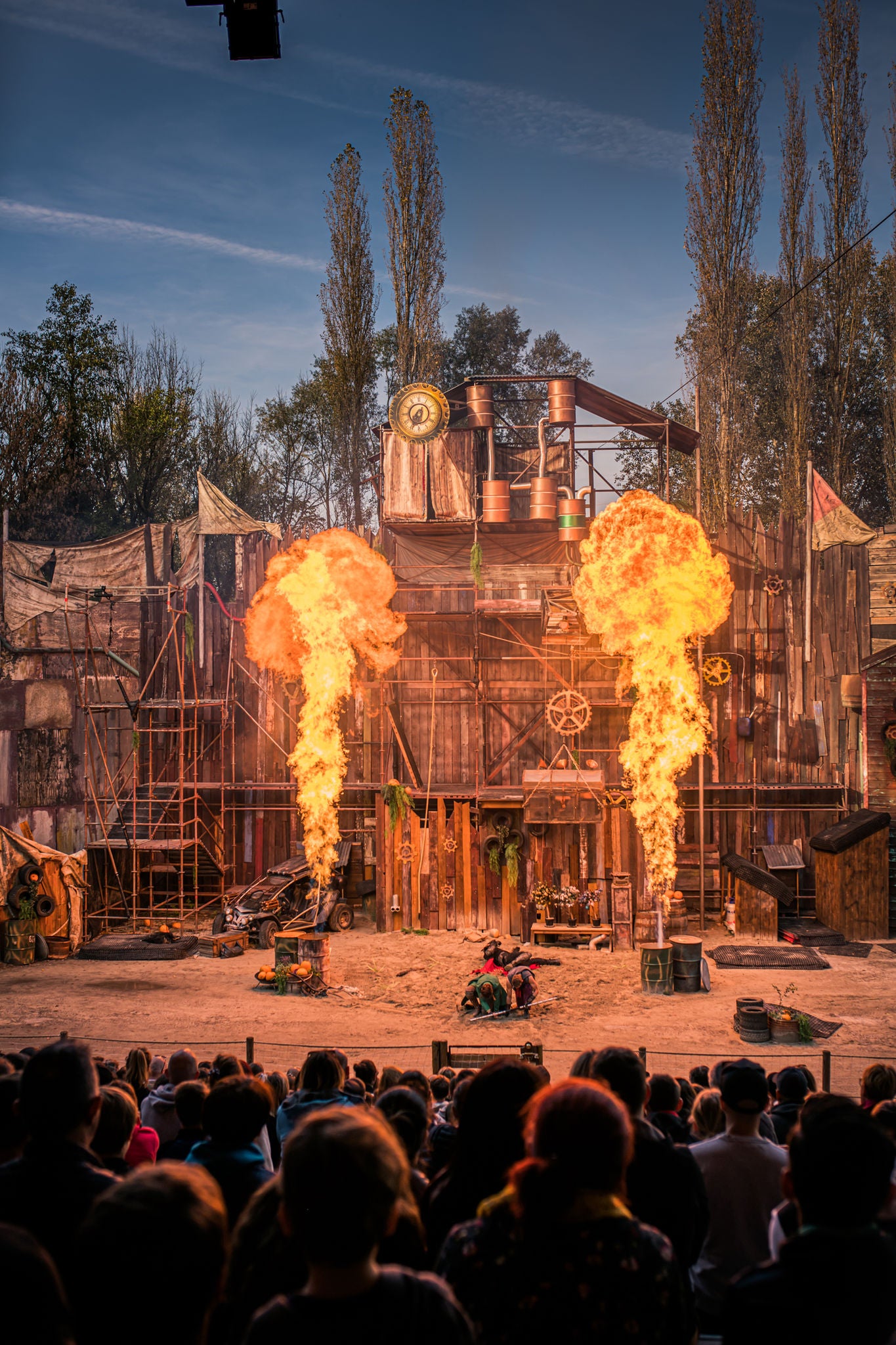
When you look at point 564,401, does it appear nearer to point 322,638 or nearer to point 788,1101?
point 322,638

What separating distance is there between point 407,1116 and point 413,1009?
42.9 feet


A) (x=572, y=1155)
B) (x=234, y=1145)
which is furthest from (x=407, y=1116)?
(x=572, y=1155)

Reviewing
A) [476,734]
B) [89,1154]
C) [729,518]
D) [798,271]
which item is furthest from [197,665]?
[798,271]

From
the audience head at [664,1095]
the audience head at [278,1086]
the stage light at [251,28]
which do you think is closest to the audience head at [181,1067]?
the audience head at [278,1086]

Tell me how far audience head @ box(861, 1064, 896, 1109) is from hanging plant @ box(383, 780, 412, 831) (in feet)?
59.2

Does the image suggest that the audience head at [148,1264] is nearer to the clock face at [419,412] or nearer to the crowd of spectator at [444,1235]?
the crowd of spectator at [444,1235]

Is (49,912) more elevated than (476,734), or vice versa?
(476,734)

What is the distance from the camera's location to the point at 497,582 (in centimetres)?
2908

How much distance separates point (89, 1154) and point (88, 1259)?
1763 mm

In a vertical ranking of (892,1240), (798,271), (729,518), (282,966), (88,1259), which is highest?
(798,271)

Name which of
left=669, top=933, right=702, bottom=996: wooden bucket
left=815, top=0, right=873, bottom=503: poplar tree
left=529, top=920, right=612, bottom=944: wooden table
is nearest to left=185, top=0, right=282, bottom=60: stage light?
left=669, top=933, right=702, bottom=996: wooden bucket

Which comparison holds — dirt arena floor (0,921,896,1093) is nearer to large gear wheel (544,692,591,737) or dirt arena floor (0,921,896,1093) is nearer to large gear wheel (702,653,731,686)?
large gear wheel (544,692,591,737)

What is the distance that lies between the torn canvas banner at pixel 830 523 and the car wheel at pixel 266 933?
16.0m

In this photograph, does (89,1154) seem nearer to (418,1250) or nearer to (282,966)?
(418,1250)
